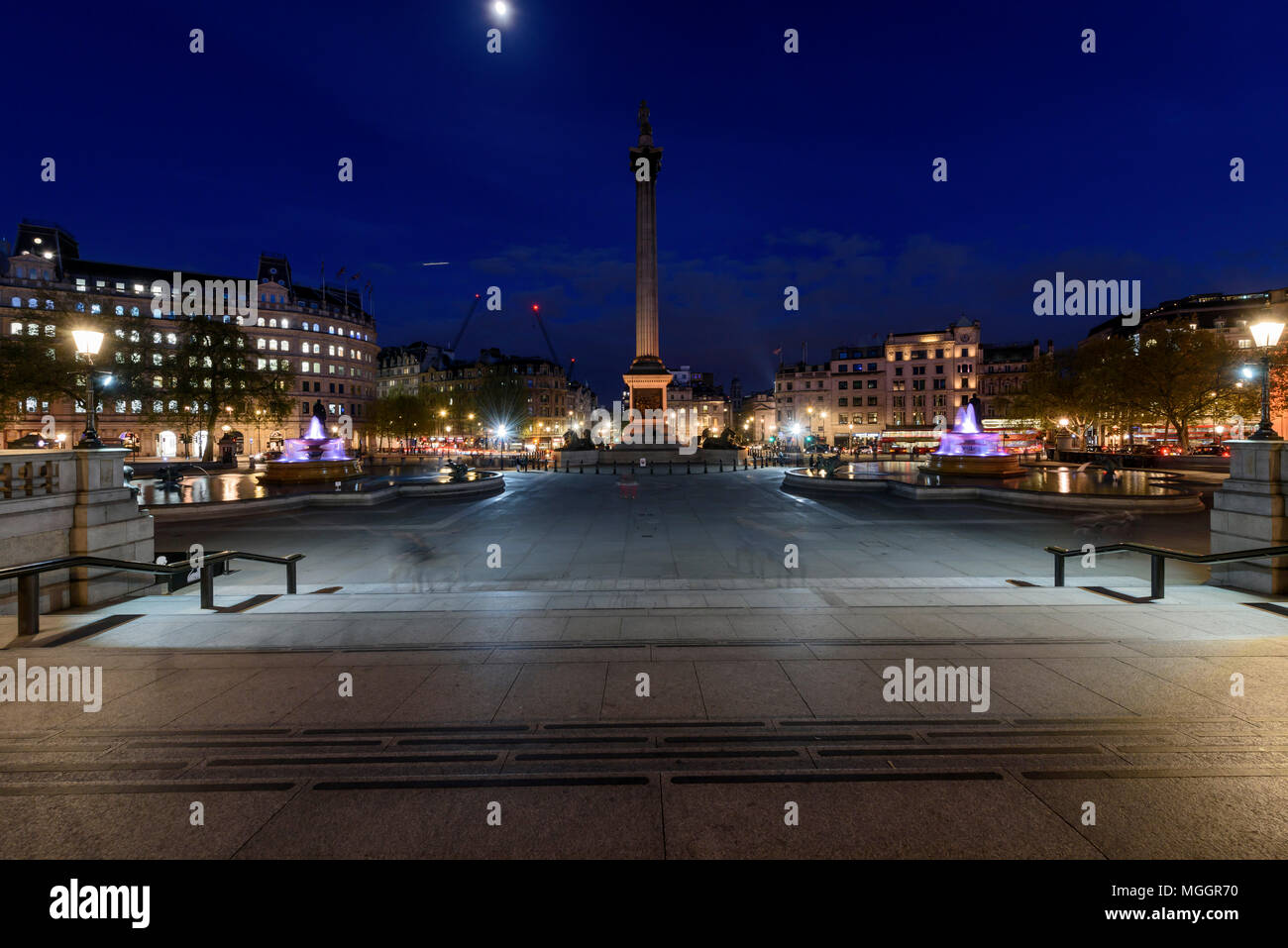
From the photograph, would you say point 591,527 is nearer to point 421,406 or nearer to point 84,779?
point 84,779

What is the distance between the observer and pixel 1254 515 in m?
10.4

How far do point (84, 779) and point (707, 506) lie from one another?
20.5 m

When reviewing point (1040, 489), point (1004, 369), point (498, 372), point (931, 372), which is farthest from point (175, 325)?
point (1004, 369)

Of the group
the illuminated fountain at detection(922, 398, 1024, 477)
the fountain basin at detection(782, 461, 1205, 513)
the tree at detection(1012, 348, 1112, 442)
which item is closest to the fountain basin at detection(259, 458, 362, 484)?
the fountain basin at detection(782, 461, 1205, 513)

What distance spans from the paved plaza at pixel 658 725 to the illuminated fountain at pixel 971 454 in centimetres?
2194

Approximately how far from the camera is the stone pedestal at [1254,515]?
9.97 m

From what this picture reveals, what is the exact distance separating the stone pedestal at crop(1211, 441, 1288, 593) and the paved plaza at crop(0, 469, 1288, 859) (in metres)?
0.80

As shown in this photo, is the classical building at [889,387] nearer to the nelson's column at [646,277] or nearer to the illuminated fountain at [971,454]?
the nelson's column at [646,277]

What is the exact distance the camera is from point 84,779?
15.1ft

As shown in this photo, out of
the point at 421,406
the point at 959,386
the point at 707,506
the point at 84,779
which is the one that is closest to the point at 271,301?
the point at 421,406


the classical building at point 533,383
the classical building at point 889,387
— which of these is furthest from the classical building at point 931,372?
the classical building at point 533,383

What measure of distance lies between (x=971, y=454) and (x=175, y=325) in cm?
9415

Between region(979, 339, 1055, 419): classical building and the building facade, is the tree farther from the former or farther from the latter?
the building facade

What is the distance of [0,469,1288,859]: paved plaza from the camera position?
392cm
